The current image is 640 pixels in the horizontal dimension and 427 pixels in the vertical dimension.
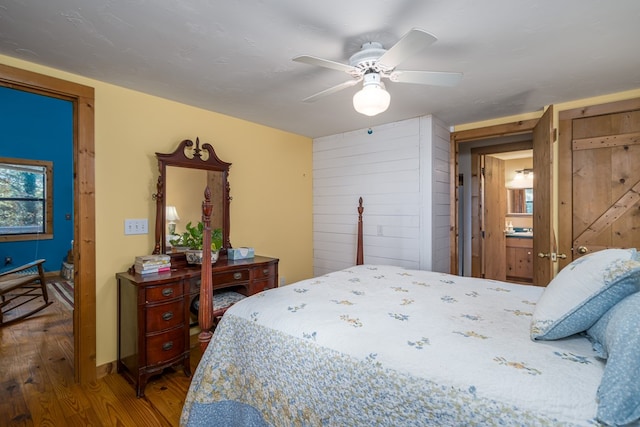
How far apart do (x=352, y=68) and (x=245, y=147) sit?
1907mm

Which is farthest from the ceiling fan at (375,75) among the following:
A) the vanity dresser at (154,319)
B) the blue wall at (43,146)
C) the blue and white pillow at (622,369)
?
the blue wall at (43,146)

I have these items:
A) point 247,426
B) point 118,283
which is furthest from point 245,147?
point 247,426

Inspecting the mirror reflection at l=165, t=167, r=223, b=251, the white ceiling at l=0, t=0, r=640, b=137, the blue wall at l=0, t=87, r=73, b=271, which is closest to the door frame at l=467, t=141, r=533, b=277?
the white ceiling at l=0, t=0, r=640, b=137

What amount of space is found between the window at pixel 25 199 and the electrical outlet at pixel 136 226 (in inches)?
161

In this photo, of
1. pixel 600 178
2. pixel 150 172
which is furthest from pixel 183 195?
pixel 600 178

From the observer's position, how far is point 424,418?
938 millimetres

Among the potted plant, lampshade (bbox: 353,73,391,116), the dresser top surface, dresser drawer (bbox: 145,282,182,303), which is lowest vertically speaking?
dresser drawer (bbox: 145,282,182,303)

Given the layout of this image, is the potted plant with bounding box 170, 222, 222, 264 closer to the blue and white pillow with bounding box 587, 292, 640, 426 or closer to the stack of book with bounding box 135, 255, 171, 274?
the stack of book with bounding box 135, 255, 171, 274

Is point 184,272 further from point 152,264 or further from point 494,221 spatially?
point 494,221

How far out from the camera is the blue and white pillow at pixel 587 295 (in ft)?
3.32

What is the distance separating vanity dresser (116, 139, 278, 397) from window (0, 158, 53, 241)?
4.14 metres

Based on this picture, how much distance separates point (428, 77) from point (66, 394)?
320 centimetres

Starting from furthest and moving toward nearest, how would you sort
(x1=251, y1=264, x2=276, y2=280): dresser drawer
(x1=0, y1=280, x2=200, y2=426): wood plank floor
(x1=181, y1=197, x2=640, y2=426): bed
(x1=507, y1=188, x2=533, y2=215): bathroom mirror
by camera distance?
(x1=507, y1=188, x2=533, y2=215): bathroom mirror, (x1=251, y1=264, x2=276, y2=280): dresser drawer, (x1=0, y1=280, x2=200, y2=426): wood plank floor, (x1=181, y1=197, x2=640, y2=426): bed

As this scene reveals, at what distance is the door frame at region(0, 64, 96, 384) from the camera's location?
2244 mm
